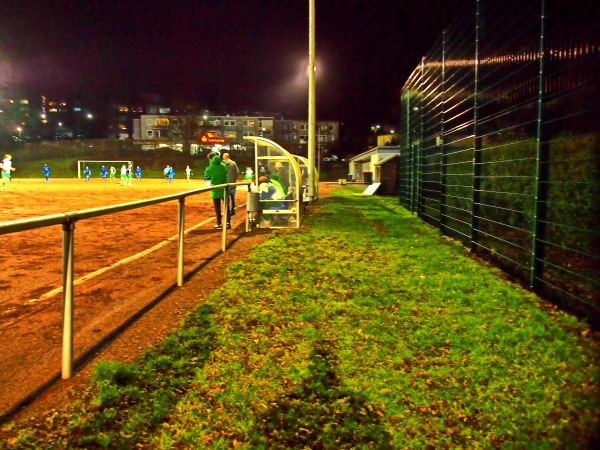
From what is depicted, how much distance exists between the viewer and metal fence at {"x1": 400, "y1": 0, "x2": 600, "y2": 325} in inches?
205

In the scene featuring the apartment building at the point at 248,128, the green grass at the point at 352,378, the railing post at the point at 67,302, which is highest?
the apartment building at the point at 248,128

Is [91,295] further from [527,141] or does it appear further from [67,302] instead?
[527,141]

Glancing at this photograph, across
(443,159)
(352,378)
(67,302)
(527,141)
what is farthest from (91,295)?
(443,159)

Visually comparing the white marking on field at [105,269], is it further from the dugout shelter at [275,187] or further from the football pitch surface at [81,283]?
the dugout shelter at [275,187]

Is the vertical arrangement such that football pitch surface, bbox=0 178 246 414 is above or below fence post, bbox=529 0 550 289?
below

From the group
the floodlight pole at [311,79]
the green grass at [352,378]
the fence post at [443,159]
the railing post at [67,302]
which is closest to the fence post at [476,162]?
the fence post at [443,159]

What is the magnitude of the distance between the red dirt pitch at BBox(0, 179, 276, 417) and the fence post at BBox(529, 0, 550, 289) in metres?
3.78

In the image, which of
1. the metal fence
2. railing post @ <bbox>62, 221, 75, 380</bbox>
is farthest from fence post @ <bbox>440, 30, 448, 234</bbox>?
railing post @ <bbox>62, 221, 75, 380</bbox>

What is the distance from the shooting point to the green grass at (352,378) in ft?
9.42

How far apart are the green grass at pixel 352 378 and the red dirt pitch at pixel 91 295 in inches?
12.8

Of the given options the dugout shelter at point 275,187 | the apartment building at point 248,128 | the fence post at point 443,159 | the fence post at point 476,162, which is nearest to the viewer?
the fence post at point 476,162

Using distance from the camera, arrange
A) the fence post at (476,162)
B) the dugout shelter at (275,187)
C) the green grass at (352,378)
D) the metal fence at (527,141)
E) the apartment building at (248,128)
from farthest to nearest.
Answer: the apartment building at (248,128), the dugout shelter at (275,187), the fence post at (476,162), the metal fence at (527,141), the green grass at (352,378)

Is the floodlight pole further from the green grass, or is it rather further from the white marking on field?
the green grass

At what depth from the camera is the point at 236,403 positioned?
3.24m
